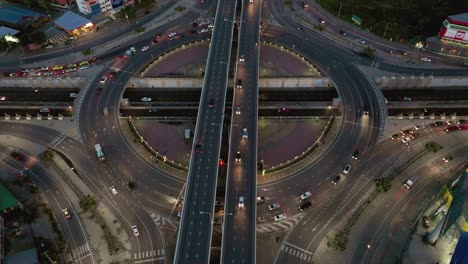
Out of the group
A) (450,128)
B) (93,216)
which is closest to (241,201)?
(93,216)

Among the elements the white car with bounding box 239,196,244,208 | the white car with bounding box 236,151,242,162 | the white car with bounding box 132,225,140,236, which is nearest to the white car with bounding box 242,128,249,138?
the white car with bounding box 236,151,242,162

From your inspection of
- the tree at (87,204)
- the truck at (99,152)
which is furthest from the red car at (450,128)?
the tree at (87,204)

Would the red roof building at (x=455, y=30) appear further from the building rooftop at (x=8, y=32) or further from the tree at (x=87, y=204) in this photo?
the building rooftop at (x=8, y=32)

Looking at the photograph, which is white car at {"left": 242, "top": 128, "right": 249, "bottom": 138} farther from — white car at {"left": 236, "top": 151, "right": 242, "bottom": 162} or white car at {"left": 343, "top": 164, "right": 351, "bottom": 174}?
white car at {"left": 343, "top": 164, "right": 351, "bottom": 174}

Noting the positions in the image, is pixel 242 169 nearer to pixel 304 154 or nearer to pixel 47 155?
pixel 304 154

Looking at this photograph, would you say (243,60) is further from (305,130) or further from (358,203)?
(358,203)
